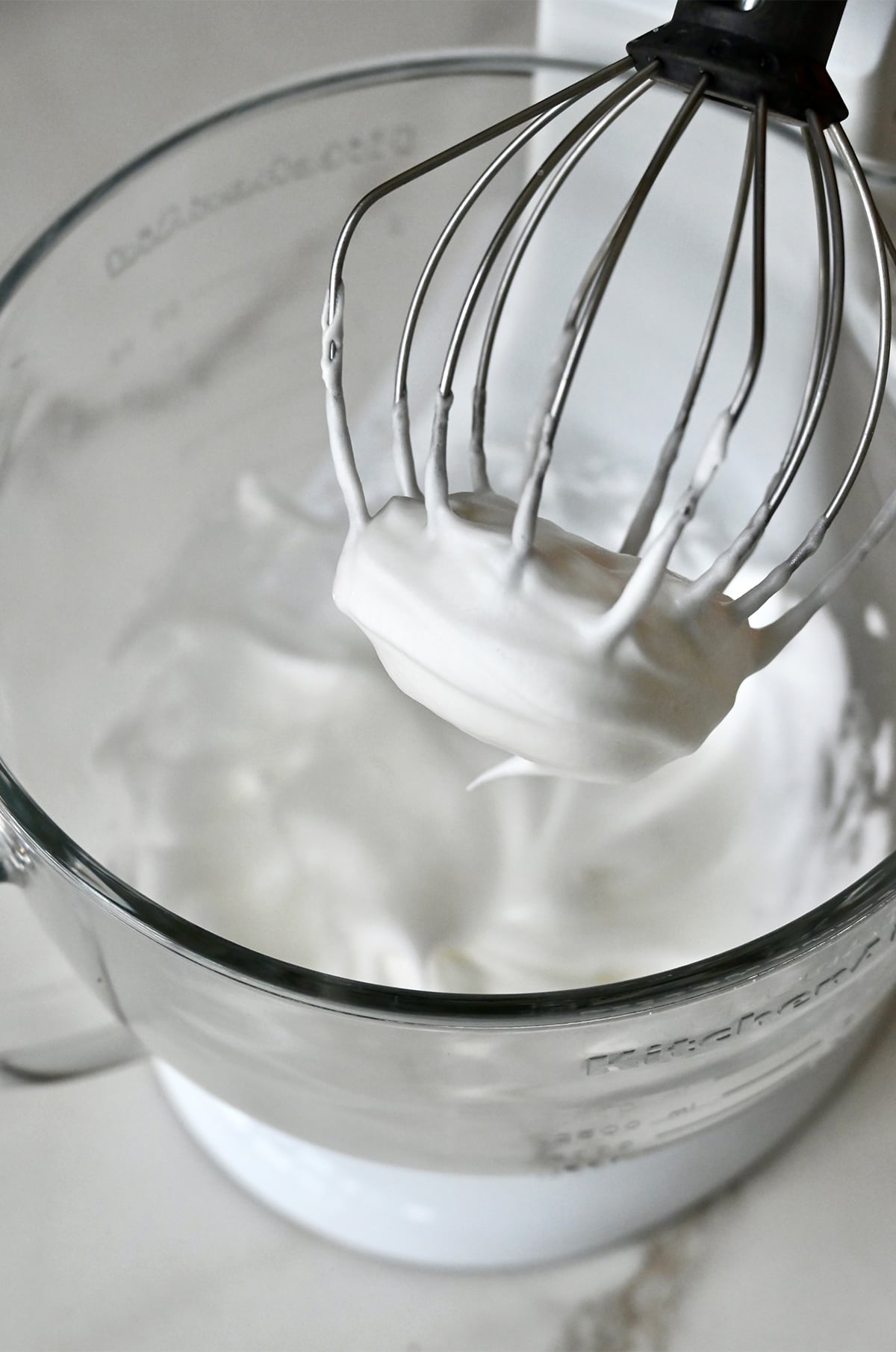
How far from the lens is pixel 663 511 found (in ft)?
1.88

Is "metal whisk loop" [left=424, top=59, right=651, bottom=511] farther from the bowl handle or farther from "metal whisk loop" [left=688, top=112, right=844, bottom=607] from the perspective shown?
the bowl handle

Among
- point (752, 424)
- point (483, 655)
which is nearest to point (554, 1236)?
point (483, 655)

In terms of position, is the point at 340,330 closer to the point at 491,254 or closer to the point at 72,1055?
the point at 491,254

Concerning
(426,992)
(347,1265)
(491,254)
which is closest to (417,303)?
(491,254)

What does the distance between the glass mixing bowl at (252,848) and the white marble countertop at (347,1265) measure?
0.01m

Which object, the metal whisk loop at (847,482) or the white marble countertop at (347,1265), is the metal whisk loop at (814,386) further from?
the white marble countertop at (347,1265)

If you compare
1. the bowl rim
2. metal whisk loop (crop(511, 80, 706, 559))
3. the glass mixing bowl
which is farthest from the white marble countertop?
metal whisk loop (crop(511, 80, 706, 559))

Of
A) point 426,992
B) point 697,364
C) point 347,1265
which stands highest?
point 697,364

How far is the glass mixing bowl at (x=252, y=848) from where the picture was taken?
0.99ft

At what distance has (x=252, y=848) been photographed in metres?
0.48

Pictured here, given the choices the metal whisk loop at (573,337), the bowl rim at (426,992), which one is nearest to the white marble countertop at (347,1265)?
the bowl rim at (426,992)

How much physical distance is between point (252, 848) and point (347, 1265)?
140mm

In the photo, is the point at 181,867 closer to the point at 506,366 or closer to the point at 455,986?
the point at 455,986

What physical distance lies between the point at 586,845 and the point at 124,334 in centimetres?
25
